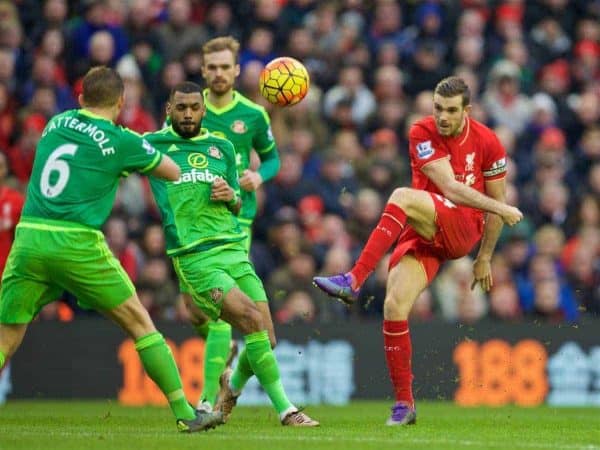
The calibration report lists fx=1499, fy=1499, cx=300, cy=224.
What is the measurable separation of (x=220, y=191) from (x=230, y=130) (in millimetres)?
1352

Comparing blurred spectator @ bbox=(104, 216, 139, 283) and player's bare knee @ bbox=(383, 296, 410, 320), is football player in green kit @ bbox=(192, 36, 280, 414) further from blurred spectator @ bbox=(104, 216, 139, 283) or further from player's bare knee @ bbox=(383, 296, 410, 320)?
blurred spectator @ bbox=(104, 216, 139, 283)

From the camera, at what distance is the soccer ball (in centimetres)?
1169

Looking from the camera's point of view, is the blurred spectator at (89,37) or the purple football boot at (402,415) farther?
the blurred spectator at (89,37)

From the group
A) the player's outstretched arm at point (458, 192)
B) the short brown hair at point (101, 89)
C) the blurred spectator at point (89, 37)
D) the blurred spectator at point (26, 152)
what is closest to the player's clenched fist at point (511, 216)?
the player's outstretched arm at point (458, 192)

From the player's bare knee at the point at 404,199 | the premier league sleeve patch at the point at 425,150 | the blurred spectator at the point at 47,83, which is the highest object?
the blurred spectator at the point at 47,83

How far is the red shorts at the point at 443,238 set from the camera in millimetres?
11062

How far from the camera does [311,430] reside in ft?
33.8

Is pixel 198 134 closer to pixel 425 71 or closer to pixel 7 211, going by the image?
pixel 7 211

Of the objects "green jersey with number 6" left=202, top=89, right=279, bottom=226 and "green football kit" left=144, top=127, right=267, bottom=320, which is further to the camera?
"green jersey with number 6" left=202, top=89, right=279, bottom=226

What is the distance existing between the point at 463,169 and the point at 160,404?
5202 millimetres

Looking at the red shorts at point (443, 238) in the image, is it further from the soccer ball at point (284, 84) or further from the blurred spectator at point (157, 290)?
the blurred spectator at point (157, 290)

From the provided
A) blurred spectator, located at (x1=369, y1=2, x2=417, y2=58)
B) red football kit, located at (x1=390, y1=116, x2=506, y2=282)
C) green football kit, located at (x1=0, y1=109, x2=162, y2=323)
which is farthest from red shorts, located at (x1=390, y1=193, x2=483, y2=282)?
blurred spectator, located at (x1=369, y1=2, x2=417, y2=58)

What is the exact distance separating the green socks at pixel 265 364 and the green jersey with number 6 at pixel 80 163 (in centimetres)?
158

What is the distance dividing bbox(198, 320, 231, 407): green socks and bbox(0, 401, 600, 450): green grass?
332 mm
